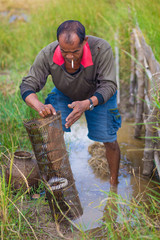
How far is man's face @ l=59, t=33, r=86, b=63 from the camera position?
108 inches

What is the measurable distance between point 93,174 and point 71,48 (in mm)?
1853

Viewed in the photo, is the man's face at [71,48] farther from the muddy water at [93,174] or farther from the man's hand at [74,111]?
the muddy water at [93,174]

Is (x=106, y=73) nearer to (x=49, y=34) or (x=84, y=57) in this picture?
(x=84, y=57)

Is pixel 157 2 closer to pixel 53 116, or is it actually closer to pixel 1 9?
pixel 53 116

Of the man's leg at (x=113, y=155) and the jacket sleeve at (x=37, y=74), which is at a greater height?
the jacket sleeve at (x=37, y=74)

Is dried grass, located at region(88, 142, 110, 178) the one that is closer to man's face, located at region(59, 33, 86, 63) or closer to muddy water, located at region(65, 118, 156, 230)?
muddy water, located at region(65, 118, 156, 230)

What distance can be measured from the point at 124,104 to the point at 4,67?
2.92 m

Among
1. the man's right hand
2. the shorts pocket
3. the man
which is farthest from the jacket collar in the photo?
the shorts pocket

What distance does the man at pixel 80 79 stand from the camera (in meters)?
2.78

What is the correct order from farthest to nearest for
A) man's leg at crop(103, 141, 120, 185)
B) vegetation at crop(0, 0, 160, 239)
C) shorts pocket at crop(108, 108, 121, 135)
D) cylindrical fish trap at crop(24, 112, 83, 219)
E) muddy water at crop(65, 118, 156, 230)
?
vegetation at crop(0, 0, 160, 239) < man's leg at crop(103, 141, 120, 185) < shorts pocket at crop(108, 108, 121, 135) < muddy water at crop(65, 118, 156, 230) < cylindrical fish trap at crop(24, 112, 83, 219)

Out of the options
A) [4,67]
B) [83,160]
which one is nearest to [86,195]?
[83,160]

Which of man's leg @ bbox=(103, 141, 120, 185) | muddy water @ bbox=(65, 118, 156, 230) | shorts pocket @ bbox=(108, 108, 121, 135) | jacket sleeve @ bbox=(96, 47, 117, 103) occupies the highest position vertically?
jacket sleeve @ bbox=(96, 47, 117, 103)

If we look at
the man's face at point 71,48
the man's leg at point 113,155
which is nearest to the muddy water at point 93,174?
the man's leg at point 113,155

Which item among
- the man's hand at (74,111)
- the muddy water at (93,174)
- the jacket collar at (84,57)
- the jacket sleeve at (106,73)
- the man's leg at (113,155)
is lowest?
the muddy water at (93,174)
